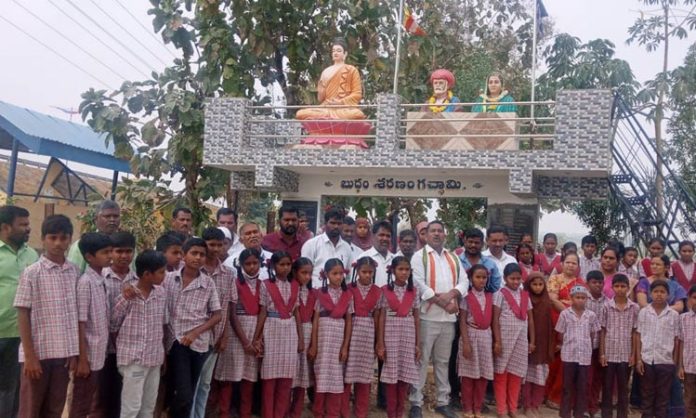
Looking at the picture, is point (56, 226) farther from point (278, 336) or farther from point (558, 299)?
point (558, 299)

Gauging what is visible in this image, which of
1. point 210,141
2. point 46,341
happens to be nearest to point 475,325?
point 46,341

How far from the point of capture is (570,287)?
619cm

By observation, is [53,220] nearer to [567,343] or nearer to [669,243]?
[567,343]

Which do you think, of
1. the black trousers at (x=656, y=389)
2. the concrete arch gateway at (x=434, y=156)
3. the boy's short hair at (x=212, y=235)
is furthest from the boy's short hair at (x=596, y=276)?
the boy's short hair at (x=212, y=235)

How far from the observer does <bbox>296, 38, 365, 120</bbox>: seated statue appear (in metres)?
8.76

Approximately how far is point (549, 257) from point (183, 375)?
4837 mm

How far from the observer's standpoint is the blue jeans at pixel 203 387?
4.66m

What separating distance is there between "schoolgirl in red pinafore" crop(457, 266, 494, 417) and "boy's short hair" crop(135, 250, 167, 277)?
9.11 ft

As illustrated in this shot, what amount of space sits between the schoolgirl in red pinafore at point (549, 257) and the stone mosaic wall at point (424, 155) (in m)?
0.63

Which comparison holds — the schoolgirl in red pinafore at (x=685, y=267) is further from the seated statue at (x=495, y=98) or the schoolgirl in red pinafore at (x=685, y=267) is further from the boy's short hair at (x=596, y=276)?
the seated statue at (x=495, y=98)

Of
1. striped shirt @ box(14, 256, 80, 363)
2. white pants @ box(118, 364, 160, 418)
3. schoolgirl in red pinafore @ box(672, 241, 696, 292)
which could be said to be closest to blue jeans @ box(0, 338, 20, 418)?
striped shirt @ box(14, 256, 80, 363)

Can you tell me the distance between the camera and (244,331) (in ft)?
16.6

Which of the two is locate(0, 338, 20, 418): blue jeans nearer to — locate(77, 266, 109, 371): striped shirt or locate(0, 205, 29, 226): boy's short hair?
locate(77, 266, 109, 371): striped shirt

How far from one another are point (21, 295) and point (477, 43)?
1175cm
